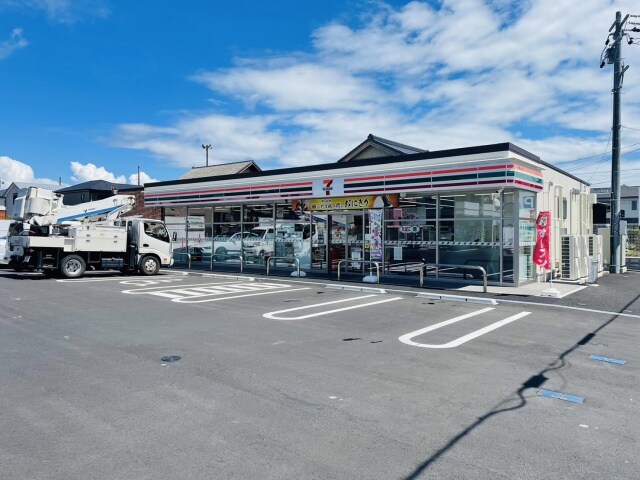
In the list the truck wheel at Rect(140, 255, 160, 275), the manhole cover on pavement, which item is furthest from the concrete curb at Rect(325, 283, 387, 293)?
the manhole cover on pavement

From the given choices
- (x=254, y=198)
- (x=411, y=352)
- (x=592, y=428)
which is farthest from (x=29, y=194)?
(x=592, y=428)

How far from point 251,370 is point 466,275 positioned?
459 inches

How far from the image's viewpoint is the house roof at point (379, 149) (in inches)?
1164

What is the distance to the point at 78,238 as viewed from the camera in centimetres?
1802

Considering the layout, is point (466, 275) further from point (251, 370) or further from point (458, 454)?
point (458, 454)

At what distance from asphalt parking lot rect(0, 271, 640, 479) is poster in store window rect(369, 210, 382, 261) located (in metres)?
7.19

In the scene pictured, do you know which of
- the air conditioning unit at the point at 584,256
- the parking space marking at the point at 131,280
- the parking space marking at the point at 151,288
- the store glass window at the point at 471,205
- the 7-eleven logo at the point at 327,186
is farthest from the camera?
the 7-eleven logo at the point at 327,186

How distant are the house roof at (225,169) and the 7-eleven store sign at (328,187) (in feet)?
75.7

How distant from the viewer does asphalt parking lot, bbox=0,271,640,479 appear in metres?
3.74

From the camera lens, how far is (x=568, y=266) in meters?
17.7

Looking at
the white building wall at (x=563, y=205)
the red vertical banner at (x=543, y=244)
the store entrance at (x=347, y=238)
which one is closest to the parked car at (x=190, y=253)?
the store entrance at (x=347, y=238)

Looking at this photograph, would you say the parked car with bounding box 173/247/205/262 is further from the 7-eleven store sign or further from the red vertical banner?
the red vertical banner

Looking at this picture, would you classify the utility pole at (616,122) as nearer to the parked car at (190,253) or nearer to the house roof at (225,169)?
the parked car at (190,253)

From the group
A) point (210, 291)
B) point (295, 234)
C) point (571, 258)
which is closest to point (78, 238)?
point (210, 291)
